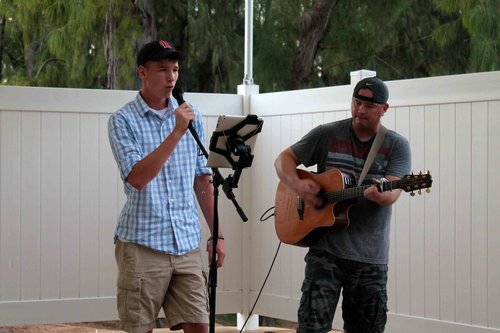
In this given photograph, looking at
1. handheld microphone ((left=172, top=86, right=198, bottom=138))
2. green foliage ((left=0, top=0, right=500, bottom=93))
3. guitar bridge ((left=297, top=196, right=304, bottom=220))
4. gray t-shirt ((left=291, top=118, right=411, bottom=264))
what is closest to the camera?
handheld microphone ((left=172, top=86, right=198, bottom=138))

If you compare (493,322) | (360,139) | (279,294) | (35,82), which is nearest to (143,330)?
(360,139)

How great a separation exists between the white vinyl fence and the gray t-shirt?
122cm

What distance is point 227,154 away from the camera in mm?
4004

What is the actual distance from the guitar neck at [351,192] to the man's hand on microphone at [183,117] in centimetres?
87

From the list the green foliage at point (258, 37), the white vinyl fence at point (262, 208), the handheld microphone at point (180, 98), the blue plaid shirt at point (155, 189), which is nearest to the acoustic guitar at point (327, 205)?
the blue plaid shirt at point (155, 189)

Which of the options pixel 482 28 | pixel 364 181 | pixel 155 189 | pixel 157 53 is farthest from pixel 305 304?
pixel 482 28

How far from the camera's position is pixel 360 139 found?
14.1ft

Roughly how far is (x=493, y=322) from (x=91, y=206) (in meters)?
2.60

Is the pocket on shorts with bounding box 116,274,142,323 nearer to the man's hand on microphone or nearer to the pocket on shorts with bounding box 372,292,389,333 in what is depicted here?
the man's hand on microphone

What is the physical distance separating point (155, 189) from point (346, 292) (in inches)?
38.9

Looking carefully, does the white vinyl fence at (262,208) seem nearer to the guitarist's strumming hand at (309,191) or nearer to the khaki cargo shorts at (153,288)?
the guitarist's strumming hand at (309,191)

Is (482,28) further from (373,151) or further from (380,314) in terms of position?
(380,314)

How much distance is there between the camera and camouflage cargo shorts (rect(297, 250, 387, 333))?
425 centimetres

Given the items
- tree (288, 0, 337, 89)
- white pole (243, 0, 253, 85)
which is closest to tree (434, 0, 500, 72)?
tree (288, 0, 337, 89)
